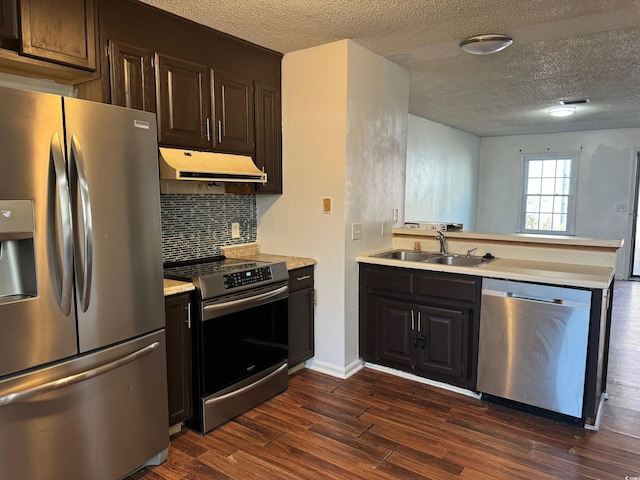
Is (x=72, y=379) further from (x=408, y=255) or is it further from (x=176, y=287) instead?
(x=408, y=255)

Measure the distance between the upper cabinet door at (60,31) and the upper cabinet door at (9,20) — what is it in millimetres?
25

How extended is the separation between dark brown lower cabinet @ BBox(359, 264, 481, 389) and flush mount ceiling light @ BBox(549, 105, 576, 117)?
3.56 metres

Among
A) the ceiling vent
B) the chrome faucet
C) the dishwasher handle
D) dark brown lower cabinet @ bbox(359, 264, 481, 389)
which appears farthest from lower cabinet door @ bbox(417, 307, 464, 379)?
the ceiling vent

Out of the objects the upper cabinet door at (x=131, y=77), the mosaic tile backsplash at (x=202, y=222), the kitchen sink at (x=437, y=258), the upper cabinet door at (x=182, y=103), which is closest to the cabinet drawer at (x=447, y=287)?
the kitchen sink at (x=437, y=258)

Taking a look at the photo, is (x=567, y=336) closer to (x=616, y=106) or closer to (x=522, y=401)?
(x=522, y=401)

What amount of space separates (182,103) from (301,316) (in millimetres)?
1643

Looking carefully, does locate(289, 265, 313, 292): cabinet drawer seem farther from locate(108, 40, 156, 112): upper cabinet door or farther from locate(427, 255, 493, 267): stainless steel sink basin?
locate(108, 40, 156, 112): upper cabinet door

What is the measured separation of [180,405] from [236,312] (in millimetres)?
578

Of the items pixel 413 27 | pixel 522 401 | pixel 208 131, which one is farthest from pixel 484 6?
pixel 522 401

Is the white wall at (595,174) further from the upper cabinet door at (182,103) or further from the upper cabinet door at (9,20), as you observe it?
the upper cabinet door at (9,20)

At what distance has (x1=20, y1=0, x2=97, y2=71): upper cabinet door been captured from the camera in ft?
6.42

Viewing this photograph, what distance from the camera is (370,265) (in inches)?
130

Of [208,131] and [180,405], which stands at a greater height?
[208,131]

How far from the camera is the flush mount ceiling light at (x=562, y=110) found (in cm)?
528
